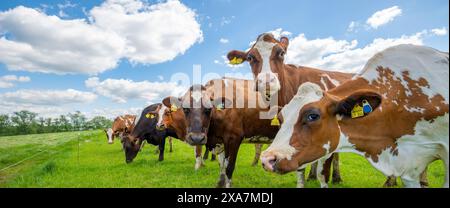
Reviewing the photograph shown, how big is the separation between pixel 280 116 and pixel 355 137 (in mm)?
959

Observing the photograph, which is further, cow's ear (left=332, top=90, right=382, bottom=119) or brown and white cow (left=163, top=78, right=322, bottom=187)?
brown and white cow (left=163, top=78, right=322, bottom=187)

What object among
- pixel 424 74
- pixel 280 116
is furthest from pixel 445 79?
pixel 280 116

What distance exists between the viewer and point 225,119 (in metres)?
7.10

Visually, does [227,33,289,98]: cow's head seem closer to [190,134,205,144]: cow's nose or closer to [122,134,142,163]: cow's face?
[190,134,205,144]: cow's nose

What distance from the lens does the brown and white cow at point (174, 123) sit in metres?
9.97

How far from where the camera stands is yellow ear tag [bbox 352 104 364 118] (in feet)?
11.4

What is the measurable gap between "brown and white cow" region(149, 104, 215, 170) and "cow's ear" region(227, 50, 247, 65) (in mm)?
2910

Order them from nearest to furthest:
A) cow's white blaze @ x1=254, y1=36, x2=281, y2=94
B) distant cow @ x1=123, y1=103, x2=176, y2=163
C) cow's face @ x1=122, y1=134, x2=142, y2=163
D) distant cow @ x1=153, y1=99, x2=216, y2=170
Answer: cow's white blaze @ x1=254, y1=36, x2=281, y2=94, distant cow @ x1=153, y1=99, x2=216, y2=170, cow's face @ x1=122, y1=134, x2=142, y2=163, distant cow @ x1=123, y1=103, x2=176, y2=163

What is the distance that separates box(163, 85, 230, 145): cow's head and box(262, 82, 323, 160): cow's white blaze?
295cm

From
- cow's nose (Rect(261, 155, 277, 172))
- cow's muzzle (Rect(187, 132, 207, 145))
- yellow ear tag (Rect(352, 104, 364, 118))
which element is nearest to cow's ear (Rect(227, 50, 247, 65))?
cow's muzzle (Rect(187, 132, 207, 145))

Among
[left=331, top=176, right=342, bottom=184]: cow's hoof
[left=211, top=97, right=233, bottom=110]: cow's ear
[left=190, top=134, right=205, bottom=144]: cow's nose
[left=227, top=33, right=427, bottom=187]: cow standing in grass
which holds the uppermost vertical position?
[left=227, top=33, right=427, bottom=187]: cow standing in grass

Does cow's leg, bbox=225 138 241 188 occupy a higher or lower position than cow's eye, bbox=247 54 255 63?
lower

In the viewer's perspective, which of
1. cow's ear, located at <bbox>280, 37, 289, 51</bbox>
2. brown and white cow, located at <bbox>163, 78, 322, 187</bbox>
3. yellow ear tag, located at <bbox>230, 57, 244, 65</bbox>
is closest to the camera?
brown and white cow, located at <bbox>163, 78, 322, 187</bbox>
